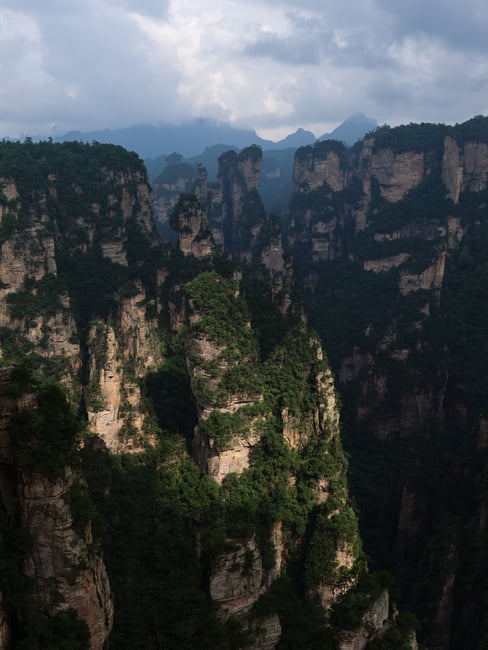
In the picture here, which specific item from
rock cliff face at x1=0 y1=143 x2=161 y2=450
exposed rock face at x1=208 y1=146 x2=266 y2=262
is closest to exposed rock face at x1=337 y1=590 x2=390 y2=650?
rock cliff face at x1=0 y1=143 x2=161 y2=450

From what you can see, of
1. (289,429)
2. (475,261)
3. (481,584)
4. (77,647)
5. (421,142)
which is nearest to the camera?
(77,647)

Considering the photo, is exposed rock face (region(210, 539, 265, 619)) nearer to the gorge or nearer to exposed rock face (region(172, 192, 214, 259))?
the gorge

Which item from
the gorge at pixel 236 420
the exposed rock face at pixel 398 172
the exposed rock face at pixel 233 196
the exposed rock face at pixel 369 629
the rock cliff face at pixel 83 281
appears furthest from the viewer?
the exposed rock face at pixel 233 196

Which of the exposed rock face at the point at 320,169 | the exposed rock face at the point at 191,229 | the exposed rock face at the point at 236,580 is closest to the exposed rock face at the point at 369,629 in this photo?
the exposed rock face at the point at 236,580

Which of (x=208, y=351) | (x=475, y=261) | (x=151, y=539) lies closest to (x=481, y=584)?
(x=151, y=539)

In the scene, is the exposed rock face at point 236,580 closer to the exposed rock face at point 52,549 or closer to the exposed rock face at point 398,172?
the exposed rock face at point 52,549

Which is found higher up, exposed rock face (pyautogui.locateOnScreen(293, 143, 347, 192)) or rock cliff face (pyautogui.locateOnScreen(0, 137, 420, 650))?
exposed rock face (pyautogui.locateOnScreen(293, 143, 347, 192))

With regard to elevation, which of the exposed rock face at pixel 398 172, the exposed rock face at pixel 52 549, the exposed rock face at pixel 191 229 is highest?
the exposed rock face at pixel 398 172

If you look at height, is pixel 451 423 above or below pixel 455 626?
above

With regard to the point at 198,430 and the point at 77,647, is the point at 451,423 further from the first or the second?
the point at 77,647
